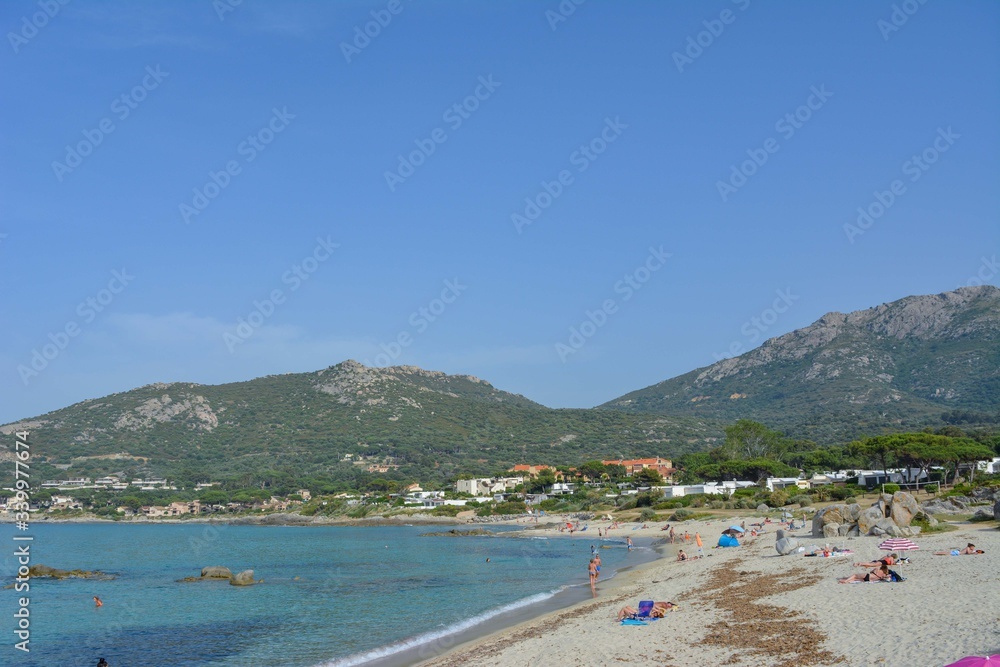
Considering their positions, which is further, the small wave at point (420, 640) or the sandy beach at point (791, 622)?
the small wave at point (420, 640)

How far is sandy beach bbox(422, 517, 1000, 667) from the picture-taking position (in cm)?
1334

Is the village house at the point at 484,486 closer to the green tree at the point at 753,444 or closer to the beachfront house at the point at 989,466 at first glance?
the green tree at the point at 753,444

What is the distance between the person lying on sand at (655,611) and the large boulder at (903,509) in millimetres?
18992

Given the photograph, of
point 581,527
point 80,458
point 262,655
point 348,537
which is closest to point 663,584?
point 262,655

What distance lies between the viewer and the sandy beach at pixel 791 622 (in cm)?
1334

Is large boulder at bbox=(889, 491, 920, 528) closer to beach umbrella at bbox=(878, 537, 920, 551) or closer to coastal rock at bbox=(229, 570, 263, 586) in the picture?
beach umbrella at bbox=(878, 537, 920, 551)

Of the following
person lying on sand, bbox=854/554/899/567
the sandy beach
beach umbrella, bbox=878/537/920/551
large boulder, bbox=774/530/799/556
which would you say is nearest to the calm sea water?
the sandy beach

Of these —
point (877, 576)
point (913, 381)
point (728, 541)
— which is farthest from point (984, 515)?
point (913, 381)

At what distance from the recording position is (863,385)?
600 feet

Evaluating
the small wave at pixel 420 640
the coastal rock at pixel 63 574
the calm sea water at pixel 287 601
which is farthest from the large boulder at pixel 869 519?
the coastal rock at pixel 63 574

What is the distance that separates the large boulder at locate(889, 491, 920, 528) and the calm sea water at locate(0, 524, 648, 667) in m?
13.9

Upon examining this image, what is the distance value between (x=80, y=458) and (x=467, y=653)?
155150 millimetres

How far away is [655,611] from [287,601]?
1816 centimetres

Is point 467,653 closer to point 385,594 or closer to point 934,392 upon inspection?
point 385,594
